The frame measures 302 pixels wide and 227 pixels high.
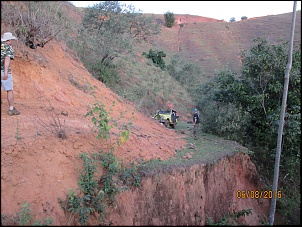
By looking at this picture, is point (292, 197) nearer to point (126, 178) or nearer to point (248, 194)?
point (248, 194)

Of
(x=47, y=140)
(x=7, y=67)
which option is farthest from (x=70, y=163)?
(x=7, y=67)

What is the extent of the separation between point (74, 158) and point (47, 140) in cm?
60

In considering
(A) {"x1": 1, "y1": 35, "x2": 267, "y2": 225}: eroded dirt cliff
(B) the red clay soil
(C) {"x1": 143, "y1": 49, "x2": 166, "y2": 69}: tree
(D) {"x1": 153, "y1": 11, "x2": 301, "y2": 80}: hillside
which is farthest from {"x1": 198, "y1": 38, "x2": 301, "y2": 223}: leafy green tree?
(D) {"x1": 153, "y1": 11, "x2": 301, "y2": 80}: hillside

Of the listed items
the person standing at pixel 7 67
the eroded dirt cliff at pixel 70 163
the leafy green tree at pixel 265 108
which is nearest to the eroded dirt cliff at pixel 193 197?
the eroded dirt cliff at pixel 70 163

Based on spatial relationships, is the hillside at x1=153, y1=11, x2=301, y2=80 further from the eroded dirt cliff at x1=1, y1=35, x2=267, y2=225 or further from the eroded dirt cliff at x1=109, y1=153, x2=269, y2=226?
the eroded dirt cliff at x1=1, y1=35, x2=267, y2=225

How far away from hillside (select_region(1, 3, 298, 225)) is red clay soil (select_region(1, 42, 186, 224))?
0.05 ft

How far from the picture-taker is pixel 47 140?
547cm

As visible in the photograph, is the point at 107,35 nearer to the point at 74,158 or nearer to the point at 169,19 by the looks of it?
the point at 74,158

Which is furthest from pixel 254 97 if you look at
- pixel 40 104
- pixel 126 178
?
pixel 40 104

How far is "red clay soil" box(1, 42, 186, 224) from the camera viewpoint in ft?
15.1

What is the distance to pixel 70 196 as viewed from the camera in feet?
15.6

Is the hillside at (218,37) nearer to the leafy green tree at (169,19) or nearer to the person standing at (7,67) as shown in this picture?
the leafy green tree at (169,19)

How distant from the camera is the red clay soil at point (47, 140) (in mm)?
4598

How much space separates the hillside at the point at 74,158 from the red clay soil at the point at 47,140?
15 millimetres
